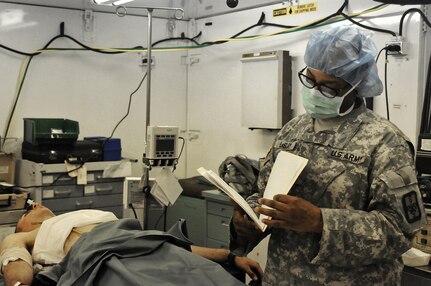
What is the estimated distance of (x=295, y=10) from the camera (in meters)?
4.00

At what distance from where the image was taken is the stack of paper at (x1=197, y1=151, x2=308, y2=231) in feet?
5.13

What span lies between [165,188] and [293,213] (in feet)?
6.69

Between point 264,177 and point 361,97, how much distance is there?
1.40ft

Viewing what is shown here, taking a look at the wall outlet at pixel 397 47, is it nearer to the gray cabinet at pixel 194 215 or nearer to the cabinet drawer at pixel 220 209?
the cabinet drawer at pixel 220 209

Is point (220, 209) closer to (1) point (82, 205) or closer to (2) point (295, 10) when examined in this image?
(1) point (82, 205)

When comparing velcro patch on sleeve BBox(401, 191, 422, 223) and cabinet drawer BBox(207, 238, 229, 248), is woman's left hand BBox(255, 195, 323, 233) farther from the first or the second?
cabinet drawer BBox(207, 238, 229, 248)

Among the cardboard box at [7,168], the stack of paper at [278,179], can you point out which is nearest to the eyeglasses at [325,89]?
the stack of paper at [278,179]

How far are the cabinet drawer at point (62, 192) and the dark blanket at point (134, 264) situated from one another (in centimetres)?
162

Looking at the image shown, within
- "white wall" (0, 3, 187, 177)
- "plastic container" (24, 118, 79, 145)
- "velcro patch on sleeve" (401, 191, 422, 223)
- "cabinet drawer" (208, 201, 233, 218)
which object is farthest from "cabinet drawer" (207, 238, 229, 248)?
"velcro patch on sleeve" (401, 191, 422, 223)

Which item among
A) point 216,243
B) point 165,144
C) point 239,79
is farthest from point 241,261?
point 239,79

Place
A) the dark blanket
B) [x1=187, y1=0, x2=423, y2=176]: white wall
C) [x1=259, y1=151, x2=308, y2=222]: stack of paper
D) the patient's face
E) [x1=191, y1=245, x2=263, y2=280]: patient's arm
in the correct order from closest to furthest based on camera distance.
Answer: [x1=259, y1=151, x2=308, y2=222]: stack of paper
the dark blanket
[x1=191, y1=245, x2=263, y2=280]: patient's arm
the patient's face
[x1=187, y1=0, x2=423, y2=176]: white wall

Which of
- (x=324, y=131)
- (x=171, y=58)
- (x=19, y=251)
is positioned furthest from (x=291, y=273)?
(x=171, y=58)

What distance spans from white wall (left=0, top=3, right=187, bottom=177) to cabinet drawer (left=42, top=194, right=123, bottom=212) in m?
0.64

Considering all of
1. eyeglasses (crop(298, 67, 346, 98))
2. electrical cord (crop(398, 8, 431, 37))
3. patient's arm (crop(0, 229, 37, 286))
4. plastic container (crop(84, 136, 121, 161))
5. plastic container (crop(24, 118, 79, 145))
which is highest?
electrical cord (crop(398, 8, 431, 37))
